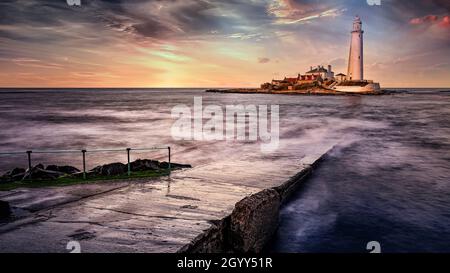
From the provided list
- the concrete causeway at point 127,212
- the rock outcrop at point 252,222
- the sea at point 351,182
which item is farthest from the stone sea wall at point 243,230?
the sea at point 351,182

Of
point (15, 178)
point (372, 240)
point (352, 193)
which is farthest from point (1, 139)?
point (372, 240)

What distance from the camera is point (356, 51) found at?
315ft

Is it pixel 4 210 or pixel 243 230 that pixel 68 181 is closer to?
pixel 4 210

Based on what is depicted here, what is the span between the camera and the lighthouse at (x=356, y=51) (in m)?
95.5

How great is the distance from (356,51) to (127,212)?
3940 inches

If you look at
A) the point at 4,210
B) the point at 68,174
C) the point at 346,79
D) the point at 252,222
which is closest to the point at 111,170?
the point at 68,174

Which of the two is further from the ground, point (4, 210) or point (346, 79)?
point (346, 79)

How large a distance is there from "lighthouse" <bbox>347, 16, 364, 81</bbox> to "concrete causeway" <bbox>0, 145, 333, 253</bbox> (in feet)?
313

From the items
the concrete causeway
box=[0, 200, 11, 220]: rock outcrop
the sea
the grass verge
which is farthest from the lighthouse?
box=[0, 200, 11, 220]: rock outcrop

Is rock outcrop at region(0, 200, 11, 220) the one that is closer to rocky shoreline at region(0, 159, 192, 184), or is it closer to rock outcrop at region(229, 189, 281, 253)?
rocky shoreline at region(0, 159, 192, 184)
